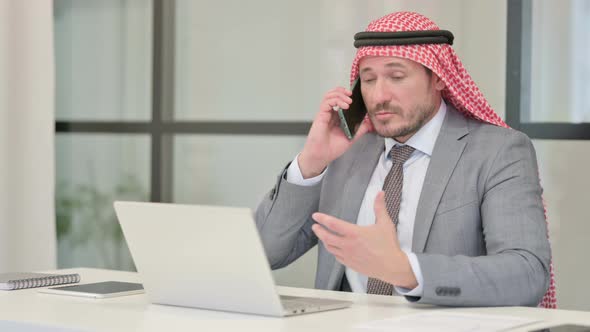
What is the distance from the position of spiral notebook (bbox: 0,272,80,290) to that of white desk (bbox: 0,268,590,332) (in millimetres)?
110

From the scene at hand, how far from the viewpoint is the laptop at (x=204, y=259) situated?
1.94 m

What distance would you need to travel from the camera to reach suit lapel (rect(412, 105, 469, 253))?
9.02 feet

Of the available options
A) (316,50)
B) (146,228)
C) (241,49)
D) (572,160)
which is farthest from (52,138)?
(146,228)

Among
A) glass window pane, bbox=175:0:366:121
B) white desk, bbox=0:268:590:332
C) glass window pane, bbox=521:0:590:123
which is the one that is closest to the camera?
white desk, bbox=0:268:590:332

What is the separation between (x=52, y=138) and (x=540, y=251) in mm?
3109

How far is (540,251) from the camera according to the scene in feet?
8.07

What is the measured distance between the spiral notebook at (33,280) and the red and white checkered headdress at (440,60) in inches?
43.0

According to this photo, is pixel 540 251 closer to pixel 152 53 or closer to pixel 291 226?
pixel 291 226

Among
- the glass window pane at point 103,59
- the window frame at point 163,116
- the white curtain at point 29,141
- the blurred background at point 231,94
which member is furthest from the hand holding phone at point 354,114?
the white curtain at point 29,141

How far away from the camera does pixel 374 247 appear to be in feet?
7.13

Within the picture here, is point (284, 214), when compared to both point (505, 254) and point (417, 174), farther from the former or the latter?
point (505, 254)

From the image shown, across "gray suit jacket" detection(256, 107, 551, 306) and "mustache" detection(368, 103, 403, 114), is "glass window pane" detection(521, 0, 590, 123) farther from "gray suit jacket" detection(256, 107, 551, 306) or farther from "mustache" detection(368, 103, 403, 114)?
"mustache" detection(368, 103, 403, 114)

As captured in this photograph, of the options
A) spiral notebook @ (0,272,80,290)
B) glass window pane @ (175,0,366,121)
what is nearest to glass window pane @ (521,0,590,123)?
glass window pane @ (175,0,366,121)

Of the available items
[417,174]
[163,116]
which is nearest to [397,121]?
[417,174]
